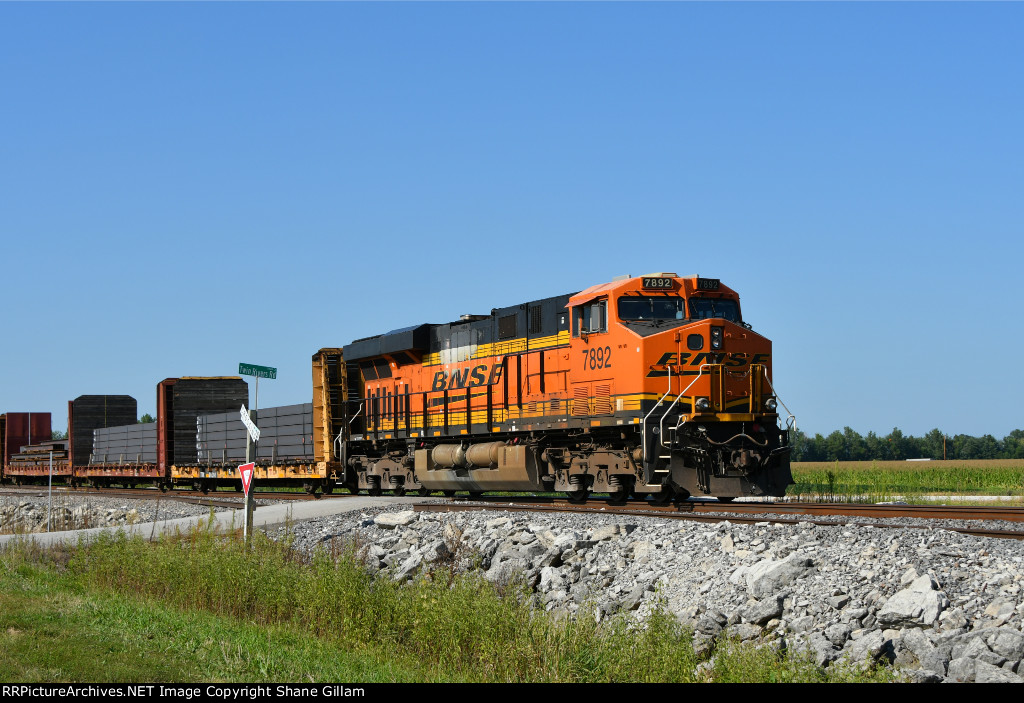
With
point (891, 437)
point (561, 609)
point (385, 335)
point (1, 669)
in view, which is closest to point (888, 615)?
point (561, 609)

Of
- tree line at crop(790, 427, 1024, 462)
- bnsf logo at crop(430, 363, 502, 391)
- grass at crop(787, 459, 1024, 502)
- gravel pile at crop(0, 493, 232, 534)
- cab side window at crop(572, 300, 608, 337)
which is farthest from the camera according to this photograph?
tree line at crop(790, 427, 1024, 462)

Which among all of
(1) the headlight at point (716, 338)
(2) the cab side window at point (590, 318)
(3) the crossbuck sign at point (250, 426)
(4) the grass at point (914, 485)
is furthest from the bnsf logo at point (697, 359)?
(4) the grass at point (914, 485)

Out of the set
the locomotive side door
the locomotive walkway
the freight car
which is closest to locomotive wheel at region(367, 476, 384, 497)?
the locomotive walkway

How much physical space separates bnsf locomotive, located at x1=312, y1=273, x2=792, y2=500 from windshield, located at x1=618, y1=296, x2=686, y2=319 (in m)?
0.02

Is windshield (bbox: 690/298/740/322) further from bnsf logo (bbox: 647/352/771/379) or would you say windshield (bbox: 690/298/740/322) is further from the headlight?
bnsf logo (bbox: 647/352/771/379)

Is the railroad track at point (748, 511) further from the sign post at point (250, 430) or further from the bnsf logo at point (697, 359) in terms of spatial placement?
the sign post at point (250, 430)

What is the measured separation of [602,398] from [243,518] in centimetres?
681

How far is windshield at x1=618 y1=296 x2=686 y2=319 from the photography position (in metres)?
18.5

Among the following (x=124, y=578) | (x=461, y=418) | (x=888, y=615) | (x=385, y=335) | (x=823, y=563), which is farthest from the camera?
(x=385, y=335)

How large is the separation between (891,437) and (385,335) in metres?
145

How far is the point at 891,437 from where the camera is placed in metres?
156

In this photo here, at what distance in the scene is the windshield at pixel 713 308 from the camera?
18703mm
